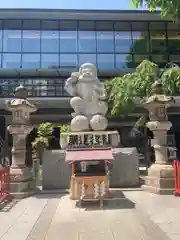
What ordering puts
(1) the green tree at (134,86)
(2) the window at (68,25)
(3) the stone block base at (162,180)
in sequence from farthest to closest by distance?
(2) the window at (68,25)
(1) the green tree at (134,86)
(3) the stone block base at (162,180)

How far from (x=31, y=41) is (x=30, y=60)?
1.65 metres

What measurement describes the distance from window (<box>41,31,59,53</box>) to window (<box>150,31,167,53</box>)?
752cm

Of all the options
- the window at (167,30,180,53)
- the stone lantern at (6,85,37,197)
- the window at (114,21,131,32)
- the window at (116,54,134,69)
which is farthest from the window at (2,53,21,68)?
the stone lantern at (6,85,37,197)

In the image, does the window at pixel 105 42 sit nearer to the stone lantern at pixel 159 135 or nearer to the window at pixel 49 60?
the window at pixel 49 60

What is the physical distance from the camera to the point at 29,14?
72.9ft

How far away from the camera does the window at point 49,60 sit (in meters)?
22.2

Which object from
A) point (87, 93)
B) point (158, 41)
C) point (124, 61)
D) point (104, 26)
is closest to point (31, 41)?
point (104, 26)

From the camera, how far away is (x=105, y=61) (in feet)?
74.2

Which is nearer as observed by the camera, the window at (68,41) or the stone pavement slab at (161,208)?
the stone pavement slab at (161,208)

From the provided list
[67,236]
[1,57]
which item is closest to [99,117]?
[67,236]

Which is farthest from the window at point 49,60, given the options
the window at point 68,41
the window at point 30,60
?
the window at point 68,41

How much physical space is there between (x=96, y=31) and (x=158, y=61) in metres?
5.36

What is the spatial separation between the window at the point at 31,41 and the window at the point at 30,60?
41cm

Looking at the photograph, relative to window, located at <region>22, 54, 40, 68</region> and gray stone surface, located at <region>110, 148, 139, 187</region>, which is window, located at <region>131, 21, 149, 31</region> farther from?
gray stone surface, located at <region>110, 148, 139, 187</region>
